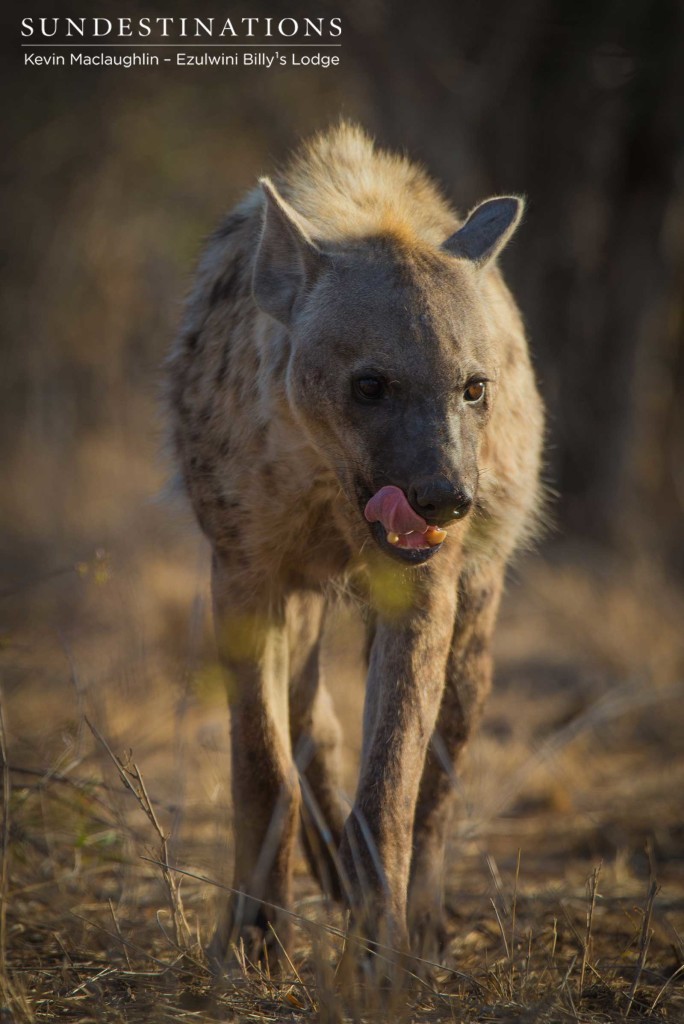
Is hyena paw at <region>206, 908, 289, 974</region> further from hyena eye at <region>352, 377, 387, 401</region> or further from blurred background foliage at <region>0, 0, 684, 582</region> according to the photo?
blurred background foliage at <region>0, 0, 684, 582</region>

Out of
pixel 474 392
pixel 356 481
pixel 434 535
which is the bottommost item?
pixel 434 535

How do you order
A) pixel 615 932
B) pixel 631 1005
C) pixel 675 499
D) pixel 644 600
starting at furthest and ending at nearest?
pixel 675 499 → pixel 644 600 → pixel 615 932 → pixel 631 1005

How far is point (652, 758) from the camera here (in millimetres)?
5078

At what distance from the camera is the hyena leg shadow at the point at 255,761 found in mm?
2938

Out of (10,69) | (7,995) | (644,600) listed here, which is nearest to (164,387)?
(7,995)

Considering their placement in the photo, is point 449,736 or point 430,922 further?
point 449,736

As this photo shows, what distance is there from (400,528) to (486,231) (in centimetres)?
86

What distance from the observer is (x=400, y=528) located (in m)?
2.46

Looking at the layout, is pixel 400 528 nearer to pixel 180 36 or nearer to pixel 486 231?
pixel 486 231

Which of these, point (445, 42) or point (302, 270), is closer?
point (302, 270)

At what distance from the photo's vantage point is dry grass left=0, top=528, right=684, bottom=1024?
7.83ft

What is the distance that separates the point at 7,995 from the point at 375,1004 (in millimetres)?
656

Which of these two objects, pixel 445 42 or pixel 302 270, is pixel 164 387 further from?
pixel 445 42

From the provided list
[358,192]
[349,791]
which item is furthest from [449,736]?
[358,192]
